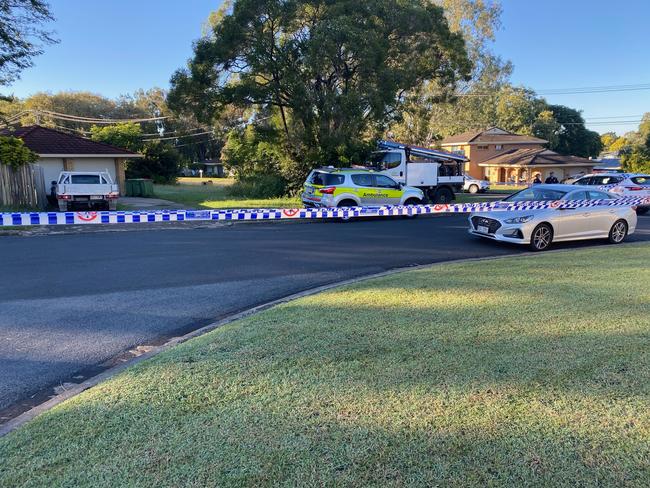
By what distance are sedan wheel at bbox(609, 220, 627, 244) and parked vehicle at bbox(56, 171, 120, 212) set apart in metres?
16.5

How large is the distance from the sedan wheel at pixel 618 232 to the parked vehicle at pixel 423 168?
1107 centimetres

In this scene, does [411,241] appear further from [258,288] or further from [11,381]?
[11,381]

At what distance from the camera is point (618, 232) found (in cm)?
1262

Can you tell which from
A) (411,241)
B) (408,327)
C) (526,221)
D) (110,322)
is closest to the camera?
(408,327)

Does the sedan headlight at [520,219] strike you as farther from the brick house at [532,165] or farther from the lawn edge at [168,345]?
the brick house at [532,165]

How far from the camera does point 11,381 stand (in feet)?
14.6

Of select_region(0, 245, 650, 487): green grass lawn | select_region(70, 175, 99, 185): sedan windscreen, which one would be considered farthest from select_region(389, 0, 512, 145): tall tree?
select_region(0, 245, 650, 487): green grass lawn

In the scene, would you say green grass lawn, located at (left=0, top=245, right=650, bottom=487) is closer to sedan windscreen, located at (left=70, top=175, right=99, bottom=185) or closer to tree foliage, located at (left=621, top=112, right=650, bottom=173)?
sedan windscreen, located at (left=70, top=175, right=99, bottom=185)

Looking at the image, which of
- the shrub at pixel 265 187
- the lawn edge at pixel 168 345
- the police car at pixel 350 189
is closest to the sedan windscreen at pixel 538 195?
the lawn edge at pixel 168 345

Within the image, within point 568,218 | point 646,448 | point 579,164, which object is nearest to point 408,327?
point 646,448

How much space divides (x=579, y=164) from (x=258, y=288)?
50.2 m

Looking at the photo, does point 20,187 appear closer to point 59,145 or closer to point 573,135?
point 59,145

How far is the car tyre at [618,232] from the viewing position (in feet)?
41.1

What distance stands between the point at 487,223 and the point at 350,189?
6356mm
